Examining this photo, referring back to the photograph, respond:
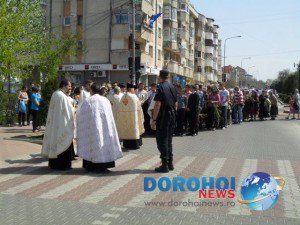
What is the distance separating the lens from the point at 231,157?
476 inches

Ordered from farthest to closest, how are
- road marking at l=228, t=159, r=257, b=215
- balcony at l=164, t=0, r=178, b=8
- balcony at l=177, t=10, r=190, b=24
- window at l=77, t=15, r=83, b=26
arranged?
balcony at l=177, t=10, r=190, b=24 → balcony at l=164, t=0, r=178, b=8 → window at l=77, t=15, r=83, b=26 → road marking at l=228, t=159, r=257, b=215


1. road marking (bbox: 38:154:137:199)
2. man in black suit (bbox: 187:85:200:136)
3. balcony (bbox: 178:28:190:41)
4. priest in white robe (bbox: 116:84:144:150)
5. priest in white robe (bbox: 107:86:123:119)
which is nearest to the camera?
road marking (bbox: 38:154:137:199)

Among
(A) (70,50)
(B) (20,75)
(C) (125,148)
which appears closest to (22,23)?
(B) (20,75)

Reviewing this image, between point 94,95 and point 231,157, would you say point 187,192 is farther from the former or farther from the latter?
point 231,157

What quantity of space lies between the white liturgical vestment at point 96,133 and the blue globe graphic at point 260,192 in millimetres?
3015

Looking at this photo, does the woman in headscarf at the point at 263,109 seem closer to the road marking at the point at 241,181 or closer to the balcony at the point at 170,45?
the road marking at the point at 241,181

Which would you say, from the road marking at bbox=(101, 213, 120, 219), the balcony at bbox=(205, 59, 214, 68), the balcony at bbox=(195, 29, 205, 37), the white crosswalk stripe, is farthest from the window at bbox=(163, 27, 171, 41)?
the road marking at bbox=(101, 213, 120, 219)

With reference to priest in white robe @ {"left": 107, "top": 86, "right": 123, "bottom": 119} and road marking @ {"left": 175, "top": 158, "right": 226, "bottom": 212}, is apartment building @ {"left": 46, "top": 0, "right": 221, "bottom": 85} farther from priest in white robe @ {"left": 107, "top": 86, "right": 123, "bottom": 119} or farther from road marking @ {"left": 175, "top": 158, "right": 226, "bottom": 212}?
road marking @ {"left": 175, "top": 158, "right": 226, "bottom": 212}

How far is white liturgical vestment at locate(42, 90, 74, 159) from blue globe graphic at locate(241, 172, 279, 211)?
386cm

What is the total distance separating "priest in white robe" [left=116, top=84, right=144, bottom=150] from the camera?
43.1 feet

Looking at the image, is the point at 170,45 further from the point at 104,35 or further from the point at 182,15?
the point at 104,35

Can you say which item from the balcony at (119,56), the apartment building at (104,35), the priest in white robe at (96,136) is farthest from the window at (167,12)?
the priest in white robe at (96,136)

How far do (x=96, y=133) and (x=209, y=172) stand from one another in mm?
2429

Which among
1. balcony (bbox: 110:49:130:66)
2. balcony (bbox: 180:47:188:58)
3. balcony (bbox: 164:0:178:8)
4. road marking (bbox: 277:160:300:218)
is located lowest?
road marking (bbox: 277:160:300:218)
